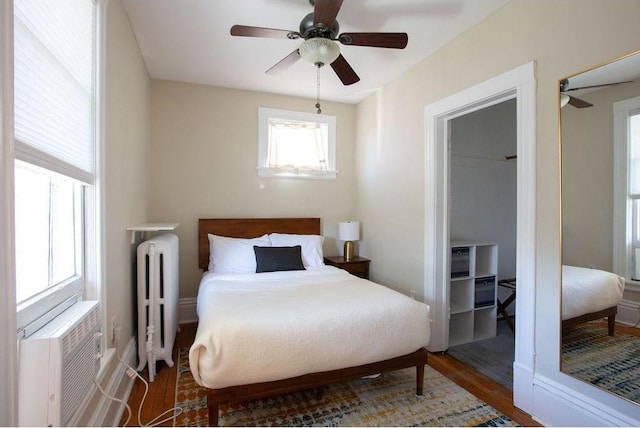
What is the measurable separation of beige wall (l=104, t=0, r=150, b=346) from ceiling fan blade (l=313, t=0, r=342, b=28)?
125cm

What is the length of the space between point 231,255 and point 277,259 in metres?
0.48

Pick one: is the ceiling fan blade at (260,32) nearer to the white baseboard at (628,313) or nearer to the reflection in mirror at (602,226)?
the reflection in mirror at (602,226)

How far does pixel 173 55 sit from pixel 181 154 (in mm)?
1034

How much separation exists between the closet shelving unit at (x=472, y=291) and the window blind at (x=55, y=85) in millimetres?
2985

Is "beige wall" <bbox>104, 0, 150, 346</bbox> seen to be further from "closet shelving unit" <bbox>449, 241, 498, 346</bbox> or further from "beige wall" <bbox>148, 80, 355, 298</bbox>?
"closet shelving unit" <bbox>449, 241, 498, 346</bbox>

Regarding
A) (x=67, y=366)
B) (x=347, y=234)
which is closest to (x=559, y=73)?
(x=347, y=234)

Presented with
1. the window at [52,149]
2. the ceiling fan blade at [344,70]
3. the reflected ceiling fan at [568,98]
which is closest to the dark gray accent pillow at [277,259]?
the window at [52,149]

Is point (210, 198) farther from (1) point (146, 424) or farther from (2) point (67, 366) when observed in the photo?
(2) point (67, 366)

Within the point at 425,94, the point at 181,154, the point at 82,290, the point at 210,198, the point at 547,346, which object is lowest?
the point at 547,346

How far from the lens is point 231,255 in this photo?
3.17 metres

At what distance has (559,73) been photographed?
1.80m

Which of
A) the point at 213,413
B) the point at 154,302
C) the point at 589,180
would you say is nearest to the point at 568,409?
the point at 589,180

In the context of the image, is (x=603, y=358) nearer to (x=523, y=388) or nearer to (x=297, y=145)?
(x=523, y=388)

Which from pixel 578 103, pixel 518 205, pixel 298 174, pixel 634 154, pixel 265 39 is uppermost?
pixel 265 39
